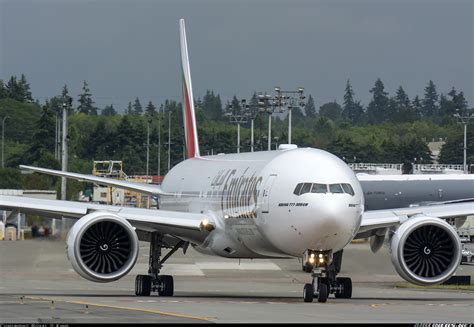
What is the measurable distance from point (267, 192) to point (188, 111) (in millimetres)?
18033

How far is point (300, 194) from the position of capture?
110ft

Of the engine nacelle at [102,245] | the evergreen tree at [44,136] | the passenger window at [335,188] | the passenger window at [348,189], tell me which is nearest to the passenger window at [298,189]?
the passenger window at [335,188]

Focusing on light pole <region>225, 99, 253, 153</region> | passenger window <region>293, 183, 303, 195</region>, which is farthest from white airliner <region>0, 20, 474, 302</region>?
light pole <region>225, 99, 253, 153</region>

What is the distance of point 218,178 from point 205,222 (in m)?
2.89

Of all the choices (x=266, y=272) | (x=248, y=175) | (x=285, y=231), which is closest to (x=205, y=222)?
(x=248, y=175)

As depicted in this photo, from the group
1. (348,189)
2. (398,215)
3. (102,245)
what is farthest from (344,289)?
(102,245)

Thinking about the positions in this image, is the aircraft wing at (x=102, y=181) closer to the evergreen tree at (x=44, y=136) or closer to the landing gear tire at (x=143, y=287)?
the landing gear tire at (x=143, y=287)

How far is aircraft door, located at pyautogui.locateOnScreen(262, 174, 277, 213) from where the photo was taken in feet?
114

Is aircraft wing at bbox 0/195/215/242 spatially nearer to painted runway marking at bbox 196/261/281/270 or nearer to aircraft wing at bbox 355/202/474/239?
aircraft wing at bbox 355/202/474/239

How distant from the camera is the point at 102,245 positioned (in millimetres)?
35438

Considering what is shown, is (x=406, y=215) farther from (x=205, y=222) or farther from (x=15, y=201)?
(x=15, y=201)

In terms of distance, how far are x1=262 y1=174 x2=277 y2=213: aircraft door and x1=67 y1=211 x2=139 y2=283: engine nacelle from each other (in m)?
3.32

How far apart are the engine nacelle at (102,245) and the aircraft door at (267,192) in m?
3.32

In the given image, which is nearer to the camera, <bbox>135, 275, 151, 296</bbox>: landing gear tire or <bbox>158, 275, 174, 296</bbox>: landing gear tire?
<bbox>135, 275, 151, 296</bbox>: landing gear tire
